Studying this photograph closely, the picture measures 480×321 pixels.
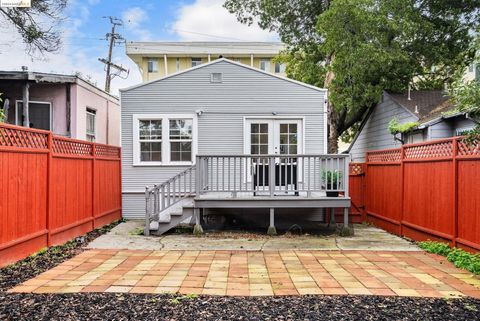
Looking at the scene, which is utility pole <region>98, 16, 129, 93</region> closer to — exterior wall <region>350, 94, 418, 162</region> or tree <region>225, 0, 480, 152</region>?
tree <region>225, 0, 480, 152</region>

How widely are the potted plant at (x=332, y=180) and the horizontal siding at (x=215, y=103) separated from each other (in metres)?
2.05

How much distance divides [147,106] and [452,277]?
26.5 ft

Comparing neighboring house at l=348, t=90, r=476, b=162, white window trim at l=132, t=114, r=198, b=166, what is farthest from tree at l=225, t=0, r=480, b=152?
white window trim at l=132, t=114, r=198, b=166

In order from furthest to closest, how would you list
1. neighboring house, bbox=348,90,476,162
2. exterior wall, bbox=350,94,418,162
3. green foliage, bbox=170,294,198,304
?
exterior wall, bbox=350,94,418,162 → neighboring house, bbox=348,90,476,162 → green foliage, bbox=170,294,198,304

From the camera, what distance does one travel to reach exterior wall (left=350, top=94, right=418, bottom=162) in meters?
12.5

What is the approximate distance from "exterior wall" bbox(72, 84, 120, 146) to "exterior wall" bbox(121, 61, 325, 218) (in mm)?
1136

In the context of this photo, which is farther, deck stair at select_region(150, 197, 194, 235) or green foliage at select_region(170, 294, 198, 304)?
deck stair at select_region(150, 197, 194, 235)

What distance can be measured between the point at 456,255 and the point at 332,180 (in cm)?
294

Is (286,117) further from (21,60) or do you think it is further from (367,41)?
(21,60)

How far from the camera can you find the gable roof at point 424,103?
11.0 metres

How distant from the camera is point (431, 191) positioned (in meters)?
6.73

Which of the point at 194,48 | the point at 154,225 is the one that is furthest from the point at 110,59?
the point at 154,225

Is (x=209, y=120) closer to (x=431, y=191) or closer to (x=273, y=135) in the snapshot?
(x=273, y=135)

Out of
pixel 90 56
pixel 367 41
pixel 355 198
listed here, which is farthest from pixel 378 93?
pixel 90 56
